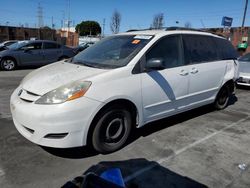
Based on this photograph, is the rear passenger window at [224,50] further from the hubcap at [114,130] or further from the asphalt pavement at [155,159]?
the hubcap at [114,130]

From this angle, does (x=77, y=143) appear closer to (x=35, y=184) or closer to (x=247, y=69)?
(x=35, y=184)

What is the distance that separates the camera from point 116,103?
10.3 ft

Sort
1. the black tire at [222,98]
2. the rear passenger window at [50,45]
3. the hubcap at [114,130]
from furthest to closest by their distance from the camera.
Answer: the rear passenger window at [50,45], the black tire at [222,98], the hubcap at [114,130]

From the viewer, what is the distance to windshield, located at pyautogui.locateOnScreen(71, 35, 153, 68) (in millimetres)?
3426

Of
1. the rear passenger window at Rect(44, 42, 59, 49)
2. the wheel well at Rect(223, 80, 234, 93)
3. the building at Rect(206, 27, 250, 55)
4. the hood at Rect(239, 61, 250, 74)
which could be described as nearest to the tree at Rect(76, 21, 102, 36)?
the building at Rect(206, 27, 250, 55)

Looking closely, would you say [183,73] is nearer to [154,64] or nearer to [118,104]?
[154,64]

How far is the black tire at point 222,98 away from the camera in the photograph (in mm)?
5270

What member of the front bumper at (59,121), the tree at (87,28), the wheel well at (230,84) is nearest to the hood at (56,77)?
the front bumper at (59,121)

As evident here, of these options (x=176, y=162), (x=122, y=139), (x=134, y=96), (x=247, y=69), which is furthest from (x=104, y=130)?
(x=247, y=69)

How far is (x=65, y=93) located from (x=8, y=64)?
9.74 meters

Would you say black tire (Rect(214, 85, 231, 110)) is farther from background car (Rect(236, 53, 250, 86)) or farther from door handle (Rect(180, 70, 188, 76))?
background car (Rect(236, 53, 250, 86))

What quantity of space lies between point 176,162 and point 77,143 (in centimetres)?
131

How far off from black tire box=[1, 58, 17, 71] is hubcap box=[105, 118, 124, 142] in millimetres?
9621

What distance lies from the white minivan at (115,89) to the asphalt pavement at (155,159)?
0.95 ft
